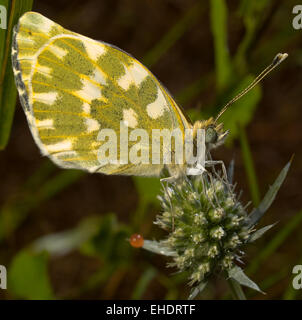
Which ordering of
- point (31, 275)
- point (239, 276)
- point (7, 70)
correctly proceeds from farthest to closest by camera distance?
point (31, 275), point (7, 70), point (239, 276)

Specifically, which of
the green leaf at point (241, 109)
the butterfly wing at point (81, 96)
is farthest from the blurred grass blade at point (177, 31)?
the butterfly wing at point (81, 96)

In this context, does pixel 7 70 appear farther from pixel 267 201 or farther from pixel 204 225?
pixel 267 201

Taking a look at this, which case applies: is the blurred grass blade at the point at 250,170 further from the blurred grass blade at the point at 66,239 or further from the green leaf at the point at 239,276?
the blurred grass blade at the point at 66,239

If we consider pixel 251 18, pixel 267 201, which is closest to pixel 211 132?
pixel 267 201

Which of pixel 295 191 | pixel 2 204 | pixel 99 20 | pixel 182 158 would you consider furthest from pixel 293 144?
pixel 2 204

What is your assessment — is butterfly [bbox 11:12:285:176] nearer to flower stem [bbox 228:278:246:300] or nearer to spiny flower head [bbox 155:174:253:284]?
spiny flower head [bbox 155:174:253:284]

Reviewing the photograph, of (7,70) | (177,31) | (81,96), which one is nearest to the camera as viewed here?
(81,96)

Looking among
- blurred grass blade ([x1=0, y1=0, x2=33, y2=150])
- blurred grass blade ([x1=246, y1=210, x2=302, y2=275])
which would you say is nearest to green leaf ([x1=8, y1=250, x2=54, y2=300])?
blurred grass blade ([x1=0, y1=0, x2=33, y2=150])

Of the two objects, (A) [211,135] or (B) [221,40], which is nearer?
(A) [211,135]

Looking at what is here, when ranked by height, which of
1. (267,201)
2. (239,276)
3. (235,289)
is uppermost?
(267,201)
